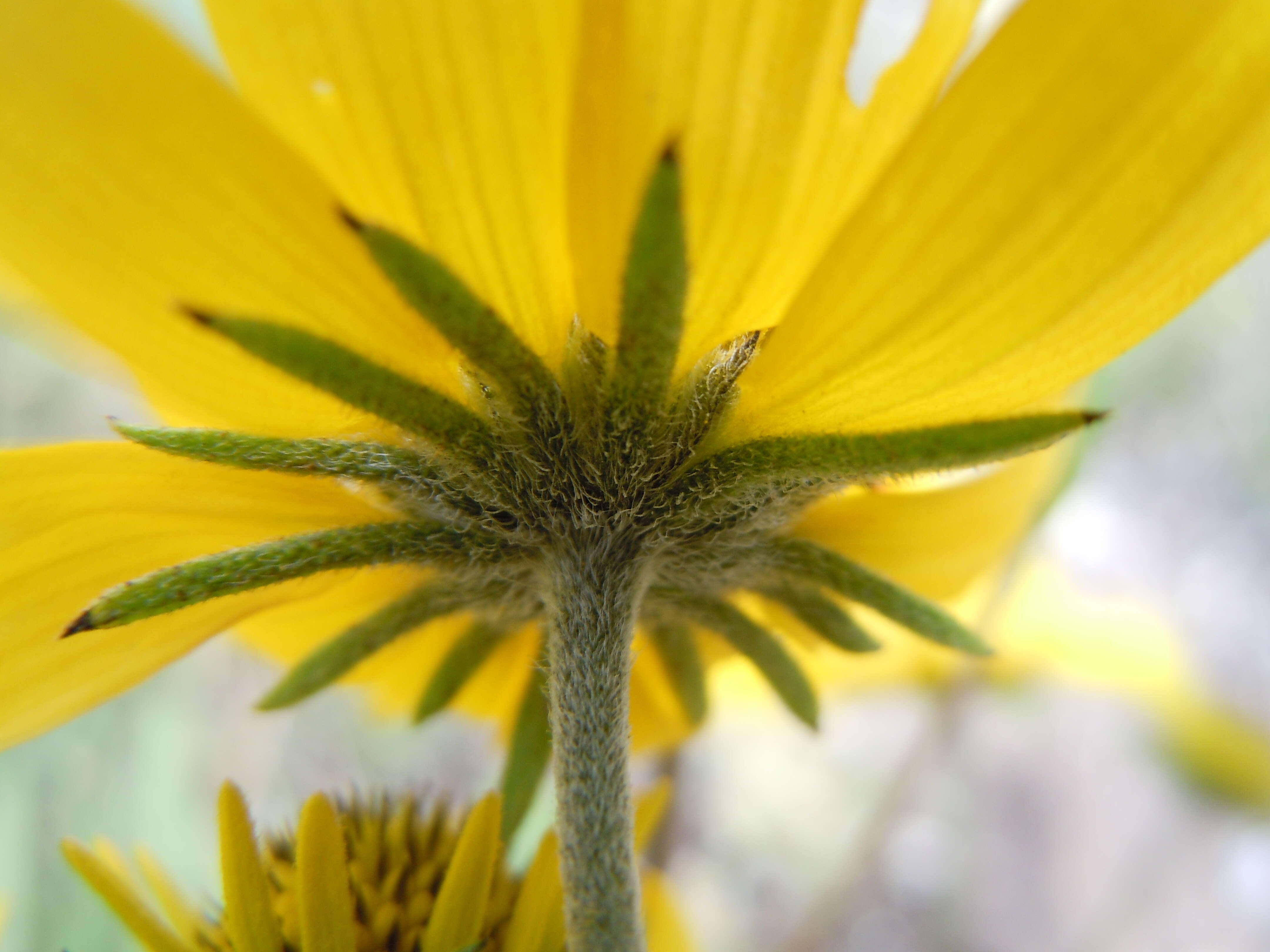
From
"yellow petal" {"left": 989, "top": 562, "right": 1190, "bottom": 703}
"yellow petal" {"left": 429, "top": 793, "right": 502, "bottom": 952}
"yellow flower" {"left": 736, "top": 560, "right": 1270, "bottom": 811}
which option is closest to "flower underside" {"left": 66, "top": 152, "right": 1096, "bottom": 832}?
"yellow petal" {"left": 429, "top": 793, "right": 502, "bottom": 952}

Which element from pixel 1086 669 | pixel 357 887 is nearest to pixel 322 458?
pixel 357 887

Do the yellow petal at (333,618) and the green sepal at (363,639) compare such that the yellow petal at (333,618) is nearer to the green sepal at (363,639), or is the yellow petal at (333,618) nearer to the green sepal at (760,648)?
the green sepal at (363,639)

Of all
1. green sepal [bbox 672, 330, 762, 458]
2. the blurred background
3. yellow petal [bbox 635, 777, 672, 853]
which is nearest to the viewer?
green sepal [bbox 672, 330, 762, 458]

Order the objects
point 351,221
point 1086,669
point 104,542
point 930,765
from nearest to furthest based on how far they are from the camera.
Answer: point 351,221 < point 104,542 < point 930,765 < point 1086,669

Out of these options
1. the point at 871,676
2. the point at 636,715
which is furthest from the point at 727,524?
the point at 871,676

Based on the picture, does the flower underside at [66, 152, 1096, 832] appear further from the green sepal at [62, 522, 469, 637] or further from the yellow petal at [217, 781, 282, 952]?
the yellow petal at [217, 781, 282, 952]

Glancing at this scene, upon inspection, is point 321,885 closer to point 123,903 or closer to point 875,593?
point 123,903
